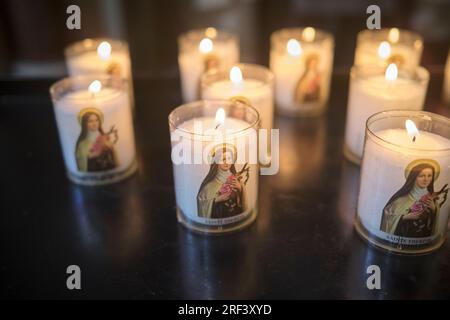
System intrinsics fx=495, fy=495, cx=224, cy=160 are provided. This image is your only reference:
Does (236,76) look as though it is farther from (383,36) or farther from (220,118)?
(383,36)

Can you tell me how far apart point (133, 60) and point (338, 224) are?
136 cm

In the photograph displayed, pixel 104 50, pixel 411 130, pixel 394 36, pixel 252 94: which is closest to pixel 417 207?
pixel 411 130

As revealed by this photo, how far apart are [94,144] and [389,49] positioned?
0.61m

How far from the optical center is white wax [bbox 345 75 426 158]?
83 cm

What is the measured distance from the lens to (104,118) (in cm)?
79

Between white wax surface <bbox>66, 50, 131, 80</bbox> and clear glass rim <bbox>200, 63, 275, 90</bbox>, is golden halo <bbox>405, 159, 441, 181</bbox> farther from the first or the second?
white wax surface <bbox>66, 50, 131, 80</bbox>

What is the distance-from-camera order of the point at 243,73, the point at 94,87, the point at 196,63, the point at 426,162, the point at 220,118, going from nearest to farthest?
the point at 426,162 < the point at 220,118 < the point at 94,87 < the point at 243,73 < the point at 196,63

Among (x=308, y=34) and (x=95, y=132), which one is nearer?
(x=95, y=132)

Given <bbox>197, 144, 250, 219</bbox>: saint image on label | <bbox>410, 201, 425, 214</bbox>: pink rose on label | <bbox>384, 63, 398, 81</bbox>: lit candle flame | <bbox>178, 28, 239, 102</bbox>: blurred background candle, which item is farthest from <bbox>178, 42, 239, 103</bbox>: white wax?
<bbox>410, 201, 425, 214</bbox>: pink rose on label

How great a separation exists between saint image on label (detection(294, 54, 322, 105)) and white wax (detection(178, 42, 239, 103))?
16 cm

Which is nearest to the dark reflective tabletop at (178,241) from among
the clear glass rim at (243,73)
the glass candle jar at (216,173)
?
the glass candle jar at (216,173)

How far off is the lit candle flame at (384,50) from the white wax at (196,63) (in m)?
0.31

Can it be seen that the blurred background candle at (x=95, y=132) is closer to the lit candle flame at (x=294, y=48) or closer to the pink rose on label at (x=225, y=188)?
the pink rose on label at (x=225, y=188)
